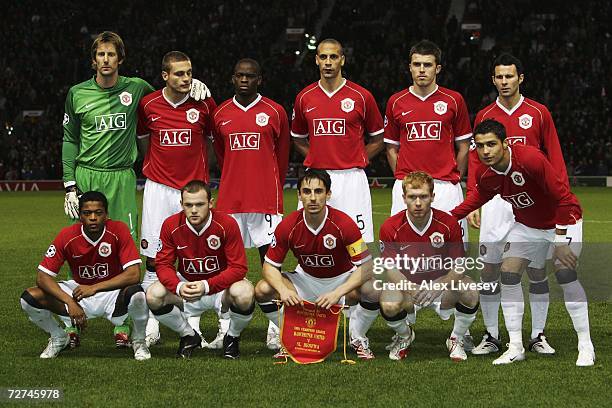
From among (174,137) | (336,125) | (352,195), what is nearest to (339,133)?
(336,125)

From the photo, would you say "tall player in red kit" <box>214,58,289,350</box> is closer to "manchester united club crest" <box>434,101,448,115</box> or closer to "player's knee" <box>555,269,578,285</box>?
"manchester united club crest" <box>434,101,448,115</box>

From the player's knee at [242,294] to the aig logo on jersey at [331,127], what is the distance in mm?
1427

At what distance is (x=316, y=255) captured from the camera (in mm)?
5906

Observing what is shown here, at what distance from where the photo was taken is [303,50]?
31.2m

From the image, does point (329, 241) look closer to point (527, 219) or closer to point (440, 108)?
point (527, 219)

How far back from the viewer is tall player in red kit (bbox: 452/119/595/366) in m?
5.49

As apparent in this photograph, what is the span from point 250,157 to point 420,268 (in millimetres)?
1571

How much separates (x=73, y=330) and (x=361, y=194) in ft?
→ 7.37

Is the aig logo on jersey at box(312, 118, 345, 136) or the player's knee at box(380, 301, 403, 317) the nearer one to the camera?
the player's knee at box(380, 301, 403, 317)

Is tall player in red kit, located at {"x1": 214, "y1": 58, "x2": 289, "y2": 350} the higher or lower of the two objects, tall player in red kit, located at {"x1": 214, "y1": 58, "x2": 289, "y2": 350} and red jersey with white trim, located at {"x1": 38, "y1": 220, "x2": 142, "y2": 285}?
the higher

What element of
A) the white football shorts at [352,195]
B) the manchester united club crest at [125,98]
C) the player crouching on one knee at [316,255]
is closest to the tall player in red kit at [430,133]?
the white football shorts at [352,195]

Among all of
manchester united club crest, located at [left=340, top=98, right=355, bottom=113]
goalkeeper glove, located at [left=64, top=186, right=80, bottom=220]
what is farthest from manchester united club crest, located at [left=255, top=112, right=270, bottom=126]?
goalkeeper glove, located at [left=64, top=186, right=80, bottom=220]

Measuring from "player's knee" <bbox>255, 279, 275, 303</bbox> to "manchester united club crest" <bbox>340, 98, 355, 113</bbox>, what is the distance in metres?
1.51

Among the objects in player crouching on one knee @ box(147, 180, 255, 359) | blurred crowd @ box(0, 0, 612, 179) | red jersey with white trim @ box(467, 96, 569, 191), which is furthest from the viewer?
blurred crowd @ box(0, 0, 612, 179)
